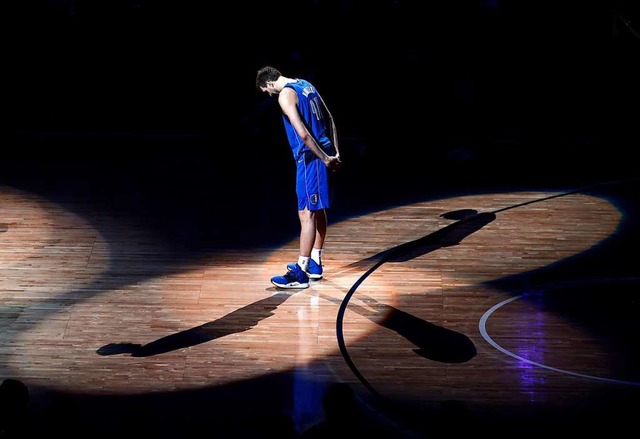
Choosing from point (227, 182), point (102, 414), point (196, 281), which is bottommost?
point (102, 414)

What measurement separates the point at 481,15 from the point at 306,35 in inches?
73.0

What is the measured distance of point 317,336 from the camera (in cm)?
739

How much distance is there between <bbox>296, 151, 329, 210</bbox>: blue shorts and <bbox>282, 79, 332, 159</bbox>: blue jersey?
3.1 inches

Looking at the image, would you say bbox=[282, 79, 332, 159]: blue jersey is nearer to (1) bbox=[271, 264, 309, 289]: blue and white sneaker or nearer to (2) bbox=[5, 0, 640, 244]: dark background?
(1) bbox=[271, 264, 309, 289]: blue and white sneaker

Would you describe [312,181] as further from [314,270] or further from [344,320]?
[344,320]

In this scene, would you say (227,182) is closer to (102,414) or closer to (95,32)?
(95,32)

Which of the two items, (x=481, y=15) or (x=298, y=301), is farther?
(x=481, y=15)

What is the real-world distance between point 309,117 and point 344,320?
150 centimetres

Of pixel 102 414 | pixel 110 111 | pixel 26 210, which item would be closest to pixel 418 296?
pixel 102 414

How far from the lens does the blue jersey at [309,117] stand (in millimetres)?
7887

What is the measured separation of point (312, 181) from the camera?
26.3ft

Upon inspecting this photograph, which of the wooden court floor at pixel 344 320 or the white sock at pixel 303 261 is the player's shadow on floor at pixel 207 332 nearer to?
the wooden court floor at pixel 344 320

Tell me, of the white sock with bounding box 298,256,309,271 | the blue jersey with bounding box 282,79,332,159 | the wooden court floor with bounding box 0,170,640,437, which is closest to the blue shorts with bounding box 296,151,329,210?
the blue jersey with bounding box 282,79,332,159

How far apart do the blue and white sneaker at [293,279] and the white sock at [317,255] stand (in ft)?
0.57
